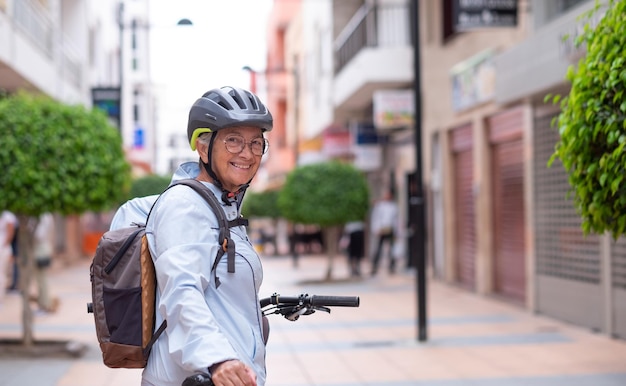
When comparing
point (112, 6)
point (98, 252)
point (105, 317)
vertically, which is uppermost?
point (112, 6)

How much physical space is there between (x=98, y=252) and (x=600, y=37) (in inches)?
137

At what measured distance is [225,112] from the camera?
122 inches

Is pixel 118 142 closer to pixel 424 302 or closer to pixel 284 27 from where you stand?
pixel 424 302

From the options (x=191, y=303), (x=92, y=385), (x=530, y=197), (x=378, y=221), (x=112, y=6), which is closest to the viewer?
(x=191, y=303)

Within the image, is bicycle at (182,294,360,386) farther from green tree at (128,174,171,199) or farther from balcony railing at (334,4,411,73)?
green tree at (128,174,171,199)

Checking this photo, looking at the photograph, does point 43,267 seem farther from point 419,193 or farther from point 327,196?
point 327,196

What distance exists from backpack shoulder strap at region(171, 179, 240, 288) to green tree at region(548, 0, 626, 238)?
273cm

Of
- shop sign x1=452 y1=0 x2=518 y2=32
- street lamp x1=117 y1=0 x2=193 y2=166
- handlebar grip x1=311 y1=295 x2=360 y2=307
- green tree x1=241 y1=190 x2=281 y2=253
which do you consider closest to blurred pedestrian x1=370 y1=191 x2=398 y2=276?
street lamp x1=117 y1=0 x2=193 y2=166

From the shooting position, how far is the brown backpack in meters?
2.95

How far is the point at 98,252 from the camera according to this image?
9.86ft

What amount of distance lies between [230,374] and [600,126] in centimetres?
332

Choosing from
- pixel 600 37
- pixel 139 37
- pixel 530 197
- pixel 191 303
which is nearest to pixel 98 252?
pixel 191 303

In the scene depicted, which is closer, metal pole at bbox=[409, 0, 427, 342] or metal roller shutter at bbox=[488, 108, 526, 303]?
metal pole at bbox=[409, 0, 427, 342]

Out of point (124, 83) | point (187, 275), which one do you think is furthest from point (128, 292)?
point (124, 83)
